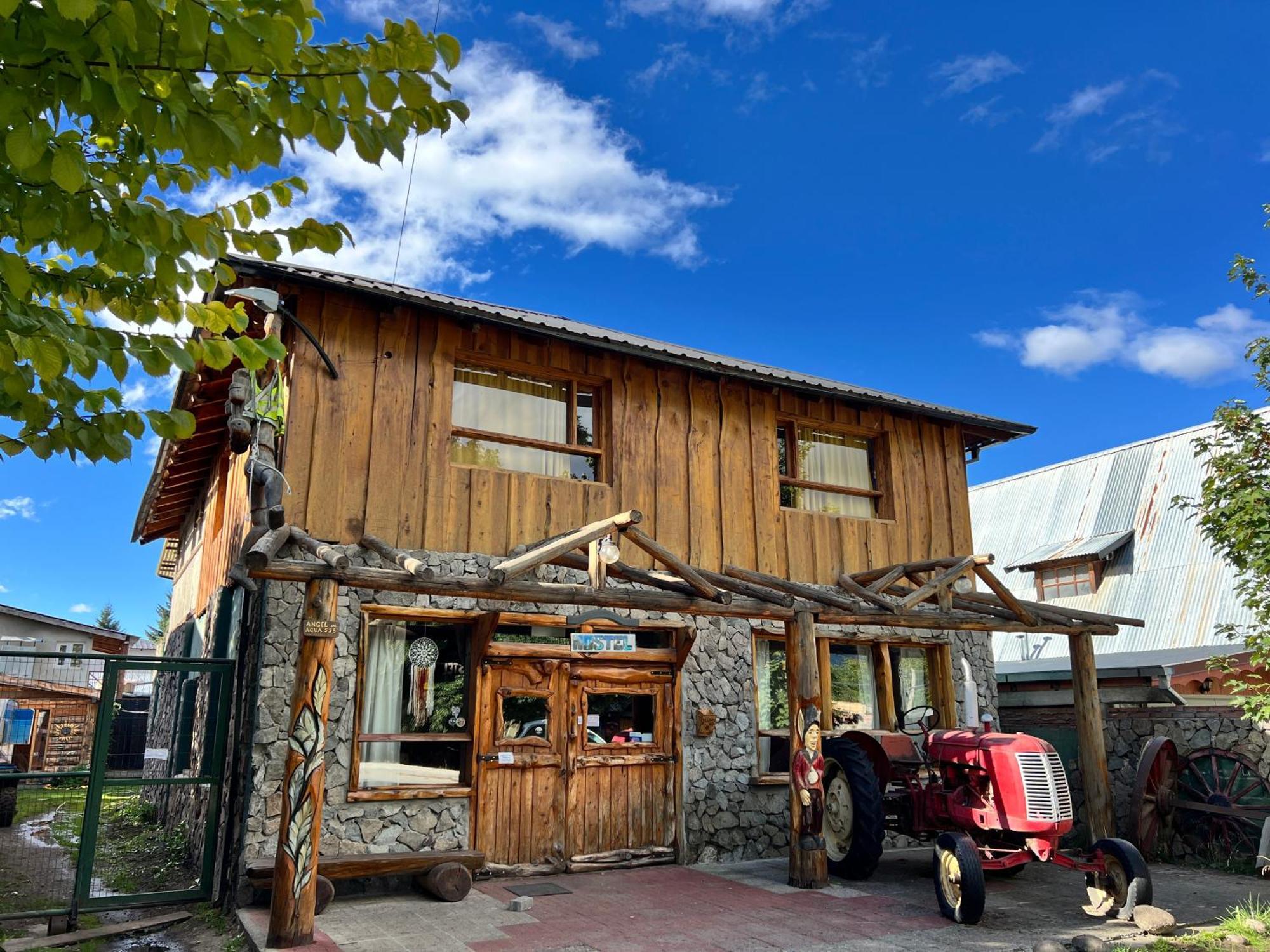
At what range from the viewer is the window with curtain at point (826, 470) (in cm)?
1171

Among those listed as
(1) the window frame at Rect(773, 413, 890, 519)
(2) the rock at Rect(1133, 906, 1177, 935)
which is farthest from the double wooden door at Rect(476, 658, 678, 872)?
(2) the rock at Rect(1133, 906, 1177, 935)

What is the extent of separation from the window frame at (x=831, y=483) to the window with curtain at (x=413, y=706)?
15.2 ft

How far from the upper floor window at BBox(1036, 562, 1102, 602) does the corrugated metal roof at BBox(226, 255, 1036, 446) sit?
1138 cm

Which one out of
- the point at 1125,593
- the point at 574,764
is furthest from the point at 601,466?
the point at 1125,593

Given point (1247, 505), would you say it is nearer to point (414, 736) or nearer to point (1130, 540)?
point (414, 736)

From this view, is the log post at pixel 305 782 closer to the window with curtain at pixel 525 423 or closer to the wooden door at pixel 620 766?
the window with curtain at pixel 525 423

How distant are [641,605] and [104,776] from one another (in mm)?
4948

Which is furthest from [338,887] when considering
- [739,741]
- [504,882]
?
[739,741]

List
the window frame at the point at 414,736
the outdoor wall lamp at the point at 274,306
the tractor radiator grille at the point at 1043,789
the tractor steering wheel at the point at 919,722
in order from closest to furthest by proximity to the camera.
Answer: the outdoor wall lamp at the point at 274,306 < the tractor radiator grille at the point at 1043,789 < the window frame at the point at 414,736 < the tractor steering wheel at the point at 919,722

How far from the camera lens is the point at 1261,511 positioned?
8.70 metres

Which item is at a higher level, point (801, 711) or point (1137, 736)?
point (801, 711)

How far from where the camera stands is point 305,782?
21.6ft

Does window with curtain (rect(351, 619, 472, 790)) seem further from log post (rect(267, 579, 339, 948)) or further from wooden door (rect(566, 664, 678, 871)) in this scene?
log post (rect(267, 579, 339, 948))

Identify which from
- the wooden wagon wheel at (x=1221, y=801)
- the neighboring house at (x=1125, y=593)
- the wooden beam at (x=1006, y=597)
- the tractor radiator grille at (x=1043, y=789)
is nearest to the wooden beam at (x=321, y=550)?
the tractor radiator grille at (x=1043, y=789)
